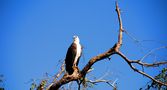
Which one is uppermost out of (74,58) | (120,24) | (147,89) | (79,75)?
(74,58)

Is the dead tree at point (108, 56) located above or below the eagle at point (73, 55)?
below

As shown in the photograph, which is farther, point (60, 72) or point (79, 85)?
point (60, 72)

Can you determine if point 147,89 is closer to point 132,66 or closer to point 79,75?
point 132,66

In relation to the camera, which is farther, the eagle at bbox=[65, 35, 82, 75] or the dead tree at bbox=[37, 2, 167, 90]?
the eagle at bbox=[65, 35, 82, 75]

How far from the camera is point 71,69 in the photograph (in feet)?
26.4

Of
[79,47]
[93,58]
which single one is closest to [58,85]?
[93,58]

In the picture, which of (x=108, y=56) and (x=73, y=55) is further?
(x=73, y=55)

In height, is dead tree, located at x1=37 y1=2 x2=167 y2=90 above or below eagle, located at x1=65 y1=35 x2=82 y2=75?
below

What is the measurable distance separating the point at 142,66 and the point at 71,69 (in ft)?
8.38

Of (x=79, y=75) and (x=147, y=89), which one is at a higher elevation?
(x=79, y=75)

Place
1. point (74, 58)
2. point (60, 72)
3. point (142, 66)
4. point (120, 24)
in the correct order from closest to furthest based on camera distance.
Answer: point (142, 66) → point (120, 24) → point (60, 72) → point (74, 58)

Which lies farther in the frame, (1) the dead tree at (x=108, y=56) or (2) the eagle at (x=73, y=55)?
(2) the eagle at (x=73, y=55)

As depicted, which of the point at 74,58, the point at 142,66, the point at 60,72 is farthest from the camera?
the point at 74,58

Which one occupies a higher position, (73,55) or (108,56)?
(73,55)
